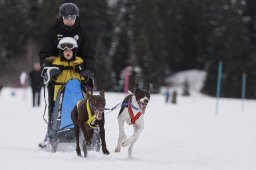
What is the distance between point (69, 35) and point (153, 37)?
171ft

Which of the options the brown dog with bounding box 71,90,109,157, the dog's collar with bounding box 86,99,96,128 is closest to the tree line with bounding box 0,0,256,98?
the brown dog with bounding box 71,90,109,157

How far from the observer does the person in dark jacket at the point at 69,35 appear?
8.40m

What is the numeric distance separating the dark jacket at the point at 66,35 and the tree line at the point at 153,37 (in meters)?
43.1

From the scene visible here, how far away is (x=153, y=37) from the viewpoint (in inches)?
2371

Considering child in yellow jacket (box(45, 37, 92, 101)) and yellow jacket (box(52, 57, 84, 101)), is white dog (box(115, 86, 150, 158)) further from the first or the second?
yellow jacket (box(52, 57, 84, 101))

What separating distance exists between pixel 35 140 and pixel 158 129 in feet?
12.4

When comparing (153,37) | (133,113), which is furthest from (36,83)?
(153,37)

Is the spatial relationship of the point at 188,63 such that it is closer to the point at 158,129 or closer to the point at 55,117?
the point at 158,129

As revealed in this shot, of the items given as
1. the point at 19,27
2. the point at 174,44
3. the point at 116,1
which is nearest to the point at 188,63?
the point at 174,44

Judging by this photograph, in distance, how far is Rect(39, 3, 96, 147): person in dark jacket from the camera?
8398 mm

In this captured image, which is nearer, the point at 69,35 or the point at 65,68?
the point at 65,68

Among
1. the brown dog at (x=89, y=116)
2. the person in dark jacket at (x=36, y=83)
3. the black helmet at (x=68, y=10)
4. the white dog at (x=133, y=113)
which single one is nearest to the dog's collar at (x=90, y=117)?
the brown dog at (x=89, y=116)

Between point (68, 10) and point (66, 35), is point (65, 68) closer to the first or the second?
point (66, 35)

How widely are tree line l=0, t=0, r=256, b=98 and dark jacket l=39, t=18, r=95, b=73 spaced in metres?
43.1
